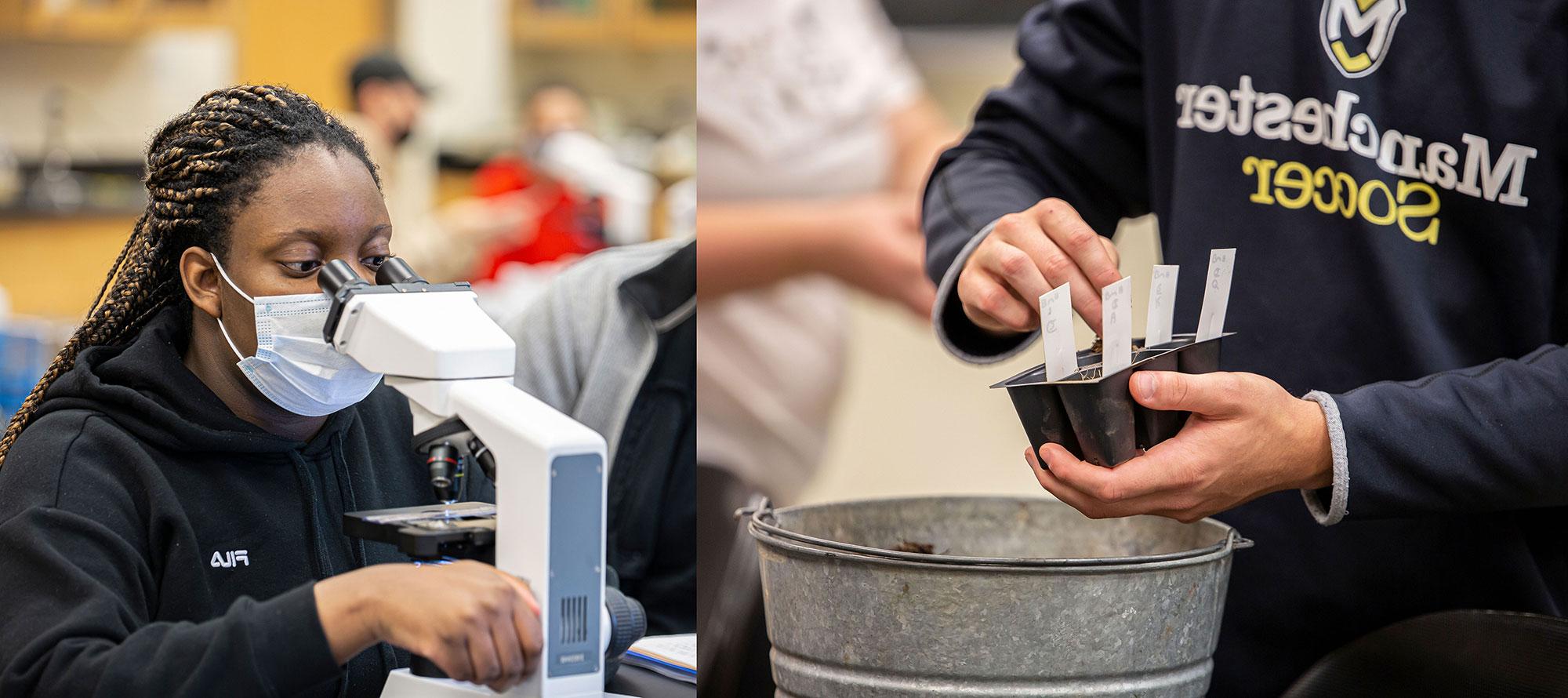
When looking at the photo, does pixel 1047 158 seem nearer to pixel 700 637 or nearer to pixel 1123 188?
pixel 1123 188

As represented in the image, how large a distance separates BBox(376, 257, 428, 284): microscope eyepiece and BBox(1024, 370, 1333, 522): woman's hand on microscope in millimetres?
500

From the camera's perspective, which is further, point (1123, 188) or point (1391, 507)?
point (1123, 188)

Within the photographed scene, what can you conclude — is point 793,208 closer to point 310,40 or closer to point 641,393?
Result: point 641,393

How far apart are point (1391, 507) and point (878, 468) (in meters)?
1.41

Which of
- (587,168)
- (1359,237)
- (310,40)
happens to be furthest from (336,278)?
(310,40)

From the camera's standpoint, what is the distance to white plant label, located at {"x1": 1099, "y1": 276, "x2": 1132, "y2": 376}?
101 cm

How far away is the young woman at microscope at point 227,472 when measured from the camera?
941 mm

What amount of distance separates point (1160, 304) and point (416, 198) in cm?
605

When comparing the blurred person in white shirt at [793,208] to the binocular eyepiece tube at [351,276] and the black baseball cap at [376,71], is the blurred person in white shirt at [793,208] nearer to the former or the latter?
the binocular eyepiece tube at [351,276]

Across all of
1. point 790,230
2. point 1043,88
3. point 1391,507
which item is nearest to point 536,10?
point 790,230

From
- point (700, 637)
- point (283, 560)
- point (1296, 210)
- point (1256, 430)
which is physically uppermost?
point (1296, 210)

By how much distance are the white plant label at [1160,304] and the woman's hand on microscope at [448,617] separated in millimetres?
513

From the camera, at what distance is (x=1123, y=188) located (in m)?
1.61

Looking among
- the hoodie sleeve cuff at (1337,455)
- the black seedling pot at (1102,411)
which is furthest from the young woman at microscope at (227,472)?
the hoodie sleeve cuff at (1337,455)
